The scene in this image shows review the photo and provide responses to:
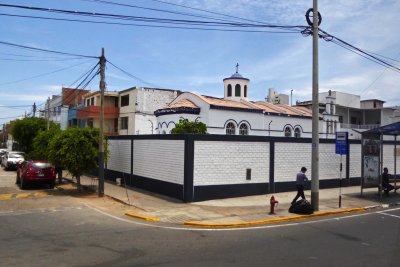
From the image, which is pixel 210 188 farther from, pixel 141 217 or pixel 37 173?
pixel 37 173

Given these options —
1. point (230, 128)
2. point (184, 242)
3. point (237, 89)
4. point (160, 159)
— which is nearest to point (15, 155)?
point (230, 128)

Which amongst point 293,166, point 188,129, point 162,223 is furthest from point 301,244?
point 188,129

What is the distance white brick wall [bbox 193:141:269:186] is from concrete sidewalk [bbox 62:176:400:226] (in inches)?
37.3

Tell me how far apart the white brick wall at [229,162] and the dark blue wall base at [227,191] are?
0.59 feet

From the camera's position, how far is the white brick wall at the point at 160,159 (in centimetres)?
1745

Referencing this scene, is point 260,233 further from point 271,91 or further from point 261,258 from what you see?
point 271,91

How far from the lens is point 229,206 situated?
52.0 feet

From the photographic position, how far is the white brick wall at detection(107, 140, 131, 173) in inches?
911

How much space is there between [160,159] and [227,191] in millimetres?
3575

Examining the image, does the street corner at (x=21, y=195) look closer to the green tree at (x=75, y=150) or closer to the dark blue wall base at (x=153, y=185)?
the green tree at (x=75, y=150)

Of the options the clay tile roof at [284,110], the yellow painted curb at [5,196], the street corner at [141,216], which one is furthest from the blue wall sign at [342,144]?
the clay tile roof at [284,110]

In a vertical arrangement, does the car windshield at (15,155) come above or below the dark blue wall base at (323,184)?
above

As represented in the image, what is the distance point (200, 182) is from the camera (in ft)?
56.1

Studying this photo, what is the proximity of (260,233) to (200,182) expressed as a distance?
6150 mm
